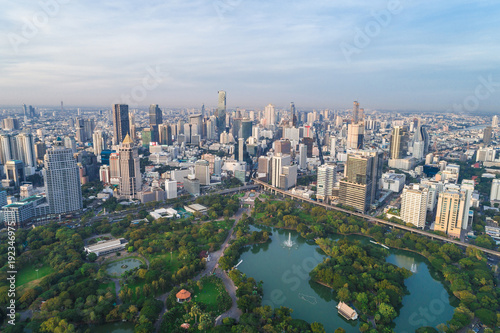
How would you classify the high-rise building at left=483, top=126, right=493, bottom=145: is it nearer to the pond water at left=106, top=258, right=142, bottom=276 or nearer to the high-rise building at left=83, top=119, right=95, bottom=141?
the pond water at left=106, top=258, right=142, bottom=276

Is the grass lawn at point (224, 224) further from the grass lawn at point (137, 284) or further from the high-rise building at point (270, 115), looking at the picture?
the high-rise building at point (270, 115)

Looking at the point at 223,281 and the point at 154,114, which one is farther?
the point at 154,114

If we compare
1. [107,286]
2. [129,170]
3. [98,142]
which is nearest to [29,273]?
[107,286]

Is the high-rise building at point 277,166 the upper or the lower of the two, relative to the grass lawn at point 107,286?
upper

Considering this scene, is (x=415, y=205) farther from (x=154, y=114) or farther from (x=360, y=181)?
(x=154, y=114)

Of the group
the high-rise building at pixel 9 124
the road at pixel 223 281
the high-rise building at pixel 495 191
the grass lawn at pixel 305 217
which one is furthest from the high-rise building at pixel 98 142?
the high-rise building at pixel 495 191

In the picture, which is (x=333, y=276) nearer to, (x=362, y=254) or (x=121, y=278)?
(x=362, y=254)
